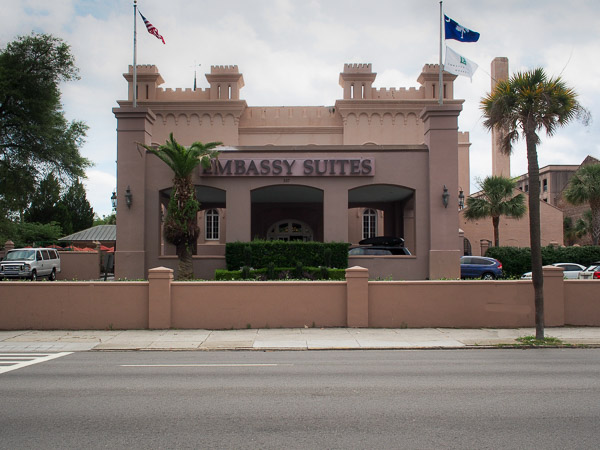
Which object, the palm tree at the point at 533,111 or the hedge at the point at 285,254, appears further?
the hedge at the point at 285,254

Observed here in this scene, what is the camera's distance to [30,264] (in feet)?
100

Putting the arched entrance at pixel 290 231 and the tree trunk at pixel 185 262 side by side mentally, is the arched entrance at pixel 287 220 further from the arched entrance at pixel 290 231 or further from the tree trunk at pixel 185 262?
the tree trunk at pixel 185 262

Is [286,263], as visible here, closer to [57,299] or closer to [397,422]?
[57,299]

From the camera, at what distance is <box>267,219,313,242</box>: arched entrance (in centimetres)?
3241

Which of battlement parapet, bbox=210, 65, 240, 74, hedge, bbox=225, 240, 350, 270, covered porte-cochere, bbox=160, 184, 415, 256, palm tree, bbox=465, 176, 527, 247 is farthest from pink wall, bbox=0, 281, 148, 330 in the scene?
palm tree, bbox=465, 176, 527, 247

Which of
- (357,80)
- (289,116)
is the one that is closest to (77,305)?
(289,116)

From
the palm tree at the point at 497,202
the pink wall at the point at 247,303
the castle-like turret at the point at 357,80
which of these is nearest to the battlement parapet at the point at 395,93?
the castle-like turret at the point at 357,80

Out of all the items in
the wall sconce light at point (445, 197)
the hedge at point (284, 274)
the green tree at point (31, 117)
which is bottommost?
the hedge at point (284, 274)

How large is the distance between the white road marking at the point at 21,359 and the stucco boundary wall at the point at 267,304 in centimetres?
314

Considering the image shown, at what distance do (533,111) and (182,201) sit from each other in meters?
12.8

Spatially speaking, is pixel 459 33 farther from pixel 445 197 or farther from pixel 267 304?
pixel 267 304

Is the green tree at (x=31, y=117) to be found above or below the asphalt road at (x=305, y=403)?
→ above

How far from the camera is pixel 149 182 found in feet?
74.9

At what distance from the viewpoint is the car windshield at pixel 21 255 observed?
3106 cm
